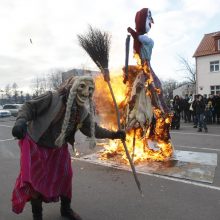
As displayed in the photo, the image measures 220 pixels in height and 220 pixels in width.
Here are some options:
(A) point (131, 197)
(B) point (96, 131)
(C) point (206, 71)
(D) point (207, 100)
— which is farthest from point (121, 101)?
(C) point (206, 71)

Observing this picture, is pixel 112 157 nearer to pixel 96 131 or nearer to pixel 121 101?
pixel 121 101

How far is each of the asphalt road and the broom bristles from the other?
191 cm

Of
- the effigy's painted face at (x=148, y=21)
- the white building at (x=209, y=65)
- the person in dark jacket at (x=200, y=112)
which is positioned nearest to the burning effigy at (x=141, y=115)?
the effigy's painted face at (x=148, y=21)

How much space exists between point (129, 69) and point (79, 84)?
3.45 m

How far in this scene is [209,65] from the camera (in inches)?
1411

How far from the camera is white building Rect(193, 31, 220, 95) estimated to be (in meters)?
35.2

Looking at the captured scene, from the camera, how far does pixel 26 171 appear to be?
12.7 ft

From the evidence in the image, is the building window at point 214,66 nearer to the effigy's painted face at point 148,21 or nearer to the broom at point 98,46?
the effigy's painted face at point 148,21

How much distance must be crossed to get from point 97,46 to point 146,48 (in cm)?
167

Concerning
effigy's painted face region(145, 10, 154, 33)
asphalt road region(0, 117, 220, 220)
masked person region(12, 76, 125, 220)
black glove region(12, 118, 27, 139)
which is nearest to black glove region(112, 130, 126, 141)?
masked person region(12, 76, 125, 220)

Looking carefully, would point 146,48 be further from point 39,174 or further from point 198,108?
point 198,108

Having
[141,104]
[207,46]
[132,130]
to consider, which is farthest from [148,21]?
[207,46]

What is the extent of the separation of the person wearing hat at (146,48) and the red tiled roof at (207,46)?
28954 millimetres

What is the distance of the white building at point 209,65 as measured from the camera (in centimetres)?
3519
